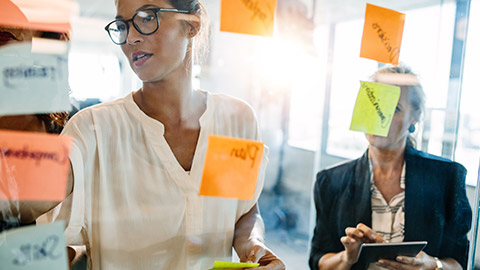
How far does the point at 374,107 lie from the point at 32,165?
0.73m

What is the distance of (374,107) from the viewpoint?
2.88ft

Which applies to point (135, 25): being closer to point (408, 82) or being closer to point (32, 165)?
point (32, 165)

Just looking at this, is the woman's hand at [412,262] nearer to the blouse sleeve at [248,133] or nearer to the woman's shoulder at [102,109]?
the blouse sleeve at [248,133]

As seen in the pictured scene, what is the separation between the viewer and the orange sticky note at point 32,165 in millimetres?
487

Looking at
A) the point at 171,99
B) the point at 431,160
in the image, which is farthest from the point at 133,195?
the point at 431,160

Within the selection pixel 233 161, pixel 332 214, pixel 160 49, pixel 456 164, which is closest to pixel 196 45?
pixel 160 49

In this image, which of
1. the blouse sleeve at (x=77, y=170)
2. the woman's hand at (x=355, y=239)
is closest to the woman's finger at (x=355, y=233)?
the woman's hand at (x=355, y=239)

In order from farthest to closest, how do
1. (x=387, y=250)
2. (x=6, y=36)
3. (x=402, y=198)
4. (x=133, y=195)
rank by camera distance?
(x=402, y=198), (x=387, y=250), (x=133, y=195), (x=6, y=36)

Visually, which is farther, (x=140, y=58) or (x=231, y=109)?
(x=231, y=109)

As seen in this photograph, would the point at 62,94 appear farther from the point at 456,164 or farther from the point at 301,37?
the point at 456,164

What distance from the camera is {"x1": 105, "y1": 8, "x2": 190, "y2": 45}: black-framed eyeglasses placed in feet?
1.74

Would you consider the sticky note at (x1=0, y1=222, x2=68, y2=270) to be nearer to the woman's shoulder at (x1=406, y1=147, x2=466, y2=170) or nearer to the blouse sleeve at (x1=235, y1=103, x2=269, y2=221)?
the blouse sleeve at (x1=235, y1=103, x2=269, y2=221)

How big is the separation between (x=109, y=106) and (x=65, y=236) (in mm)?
205

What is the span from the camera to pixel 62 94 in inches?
20.4
